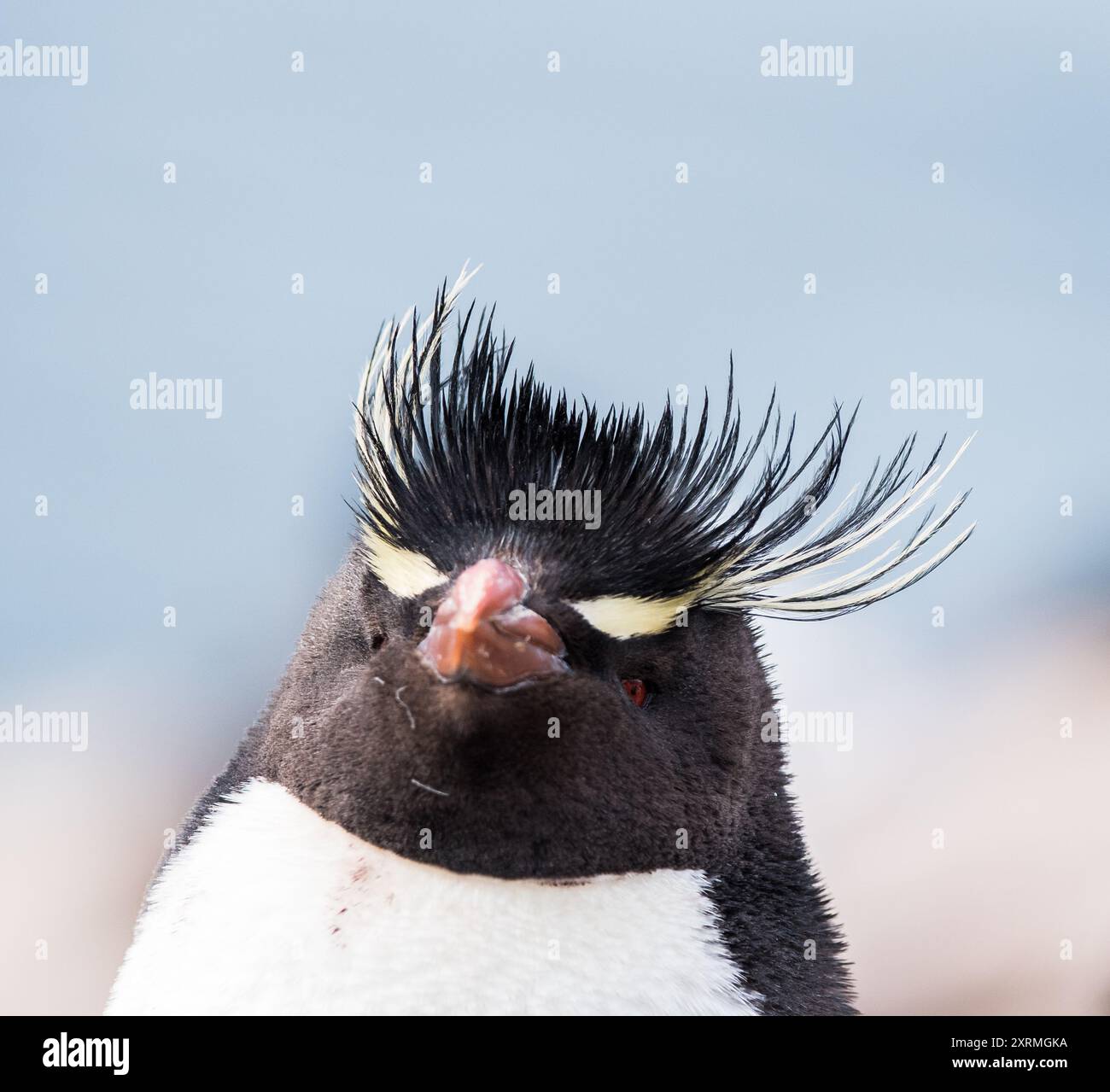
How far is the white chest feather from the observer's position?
2.43m

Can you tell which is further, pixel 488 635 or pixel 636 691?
pixel 636 691

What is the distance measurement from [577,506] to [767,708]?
0.70 m

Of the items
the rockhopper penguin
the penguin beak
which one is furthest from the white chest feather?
the penguin beak

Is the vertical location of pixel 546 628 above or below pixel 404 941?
above

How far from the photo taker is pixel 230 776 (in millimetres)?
3004

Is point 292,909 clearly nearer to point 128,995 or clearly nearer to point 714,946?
point 128,995

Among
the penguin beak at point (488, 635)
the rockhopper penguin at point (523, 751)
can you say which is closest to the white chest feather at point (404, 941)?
the rockhopper penguin at point (523, 751)

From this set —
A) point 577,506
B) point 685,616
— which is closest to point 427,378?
point 577,506

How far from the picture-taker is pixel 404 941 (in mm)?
2465

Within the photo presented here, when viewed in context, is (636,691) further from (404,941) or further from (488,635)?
(404,941)

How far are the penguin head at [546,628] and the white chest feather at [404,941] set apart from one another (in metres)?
0.06

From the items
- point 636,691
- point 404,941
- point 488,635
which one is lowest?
point 404,941

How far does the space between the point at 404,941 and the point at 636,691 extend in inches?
26.4
